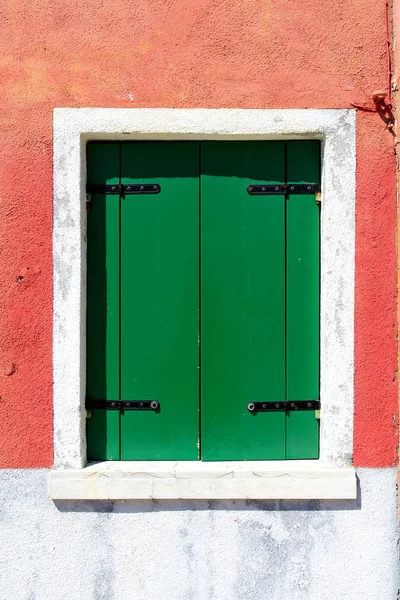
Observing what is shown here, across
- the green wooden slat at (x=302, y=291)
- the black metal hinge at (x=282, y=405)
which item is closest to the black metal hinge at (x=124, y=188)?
the green wooden slat at (x=302, y=291)

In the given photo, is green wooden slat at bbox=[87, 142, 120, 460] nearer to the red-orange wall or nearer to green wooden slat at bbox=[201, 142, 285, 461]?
the red-orange wall

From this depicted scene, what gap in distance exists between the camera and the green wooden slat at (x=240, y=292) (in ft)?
9.57

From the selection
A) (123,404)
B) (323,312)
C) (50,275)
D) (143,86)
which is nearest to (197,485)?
(123,404)

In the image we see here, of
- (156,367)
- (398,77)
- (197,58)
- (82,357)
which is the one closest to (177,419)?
(156,367)

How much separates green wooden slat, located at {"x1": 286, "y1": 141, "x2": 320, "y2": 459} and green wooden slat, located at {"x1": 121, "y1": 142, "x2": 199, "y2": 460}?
20.3 inches

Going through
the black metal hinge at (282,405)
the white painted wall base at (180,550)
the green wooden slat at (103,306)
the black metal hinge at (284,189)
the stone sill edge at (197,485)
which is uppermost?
the black metal hinge at (284,189)

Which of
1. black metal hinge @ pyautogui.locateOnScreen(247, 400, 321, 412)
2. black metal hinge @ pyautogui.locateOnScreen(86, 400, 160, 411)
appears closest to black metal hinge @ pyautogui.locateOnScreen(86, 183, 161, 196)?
black metal hinge @ pyautogui.locateOnScreen(86, 400, 160, 411)

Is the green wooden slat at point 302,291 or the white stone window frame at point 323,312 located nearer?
the white stone window frame at point 323,312

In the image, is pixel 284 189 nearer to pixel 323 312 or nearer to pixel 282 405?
pixel 323 312

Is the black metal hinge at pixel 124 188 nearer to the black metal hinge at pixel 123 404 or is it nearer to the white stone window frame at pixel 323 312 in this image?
the white stone window frame at pixel 323 312

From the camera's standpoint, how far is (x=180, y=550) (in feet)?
9.23

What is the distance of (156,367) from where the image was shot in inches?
115

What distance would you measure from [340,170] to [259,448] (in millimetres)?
1560

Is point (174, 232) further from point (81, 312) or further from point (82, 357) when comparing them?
point (82, 357)
